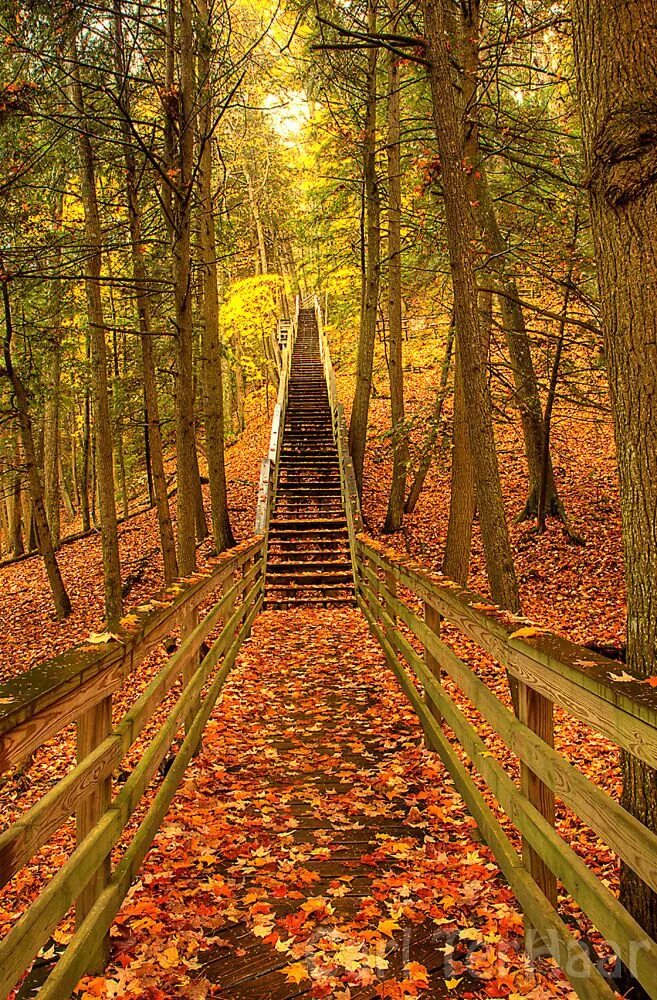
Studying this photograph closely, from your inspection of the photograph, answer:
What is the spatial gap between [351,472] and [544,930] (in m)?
12.7

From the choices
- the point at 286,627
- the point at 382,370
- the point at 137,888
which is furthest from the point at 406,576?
the point at 382,370

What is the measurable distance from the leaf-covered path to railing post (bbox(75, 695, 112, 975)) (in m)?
0.11

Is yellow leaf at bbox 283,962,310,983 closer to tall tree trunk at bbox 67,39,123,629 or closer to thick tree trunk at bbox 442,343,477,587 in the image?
thick tree trunk at bbox 442,343,477,587

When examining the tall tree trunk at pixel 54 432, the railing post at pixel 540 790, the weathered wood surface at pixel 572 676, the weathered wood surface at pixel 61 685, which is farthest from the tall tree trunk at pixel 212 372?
the railing post at pixel 540 790

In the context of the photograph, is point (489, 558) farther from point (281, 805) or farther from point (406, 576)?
point (281, 805)

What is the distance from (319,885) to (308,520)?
429 inches

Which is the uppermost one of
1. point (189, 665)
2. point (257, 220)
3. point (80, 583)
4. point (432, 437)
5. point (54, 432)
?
point (257, 220)

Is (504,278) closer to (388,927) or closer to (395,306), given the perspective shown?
(395,306)

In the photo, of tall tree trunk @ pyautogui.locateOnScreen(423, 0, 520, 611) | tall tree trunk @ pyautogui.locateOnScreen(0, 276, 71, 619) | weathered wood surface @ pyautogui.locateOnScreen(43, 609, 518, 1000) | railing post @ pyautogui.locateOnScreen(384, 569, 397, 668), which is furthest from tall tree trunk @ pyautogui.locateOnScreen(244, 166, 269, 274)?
weathered wood surface @ pyautogui.locateOnScreen(43, 609, 518, 1000)

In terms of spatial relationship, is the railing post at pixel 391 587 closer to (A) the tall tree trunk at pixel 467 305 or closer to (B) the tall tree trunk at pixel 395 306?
(A) the tall tree trunk at pixel 467 305

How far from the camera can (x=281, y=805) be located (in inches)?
170

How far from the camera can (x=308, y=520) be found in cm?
1417

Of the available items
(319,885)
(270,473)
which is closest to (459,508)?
(319,885)

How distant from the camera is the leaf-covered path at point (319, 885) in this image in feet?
8.84
